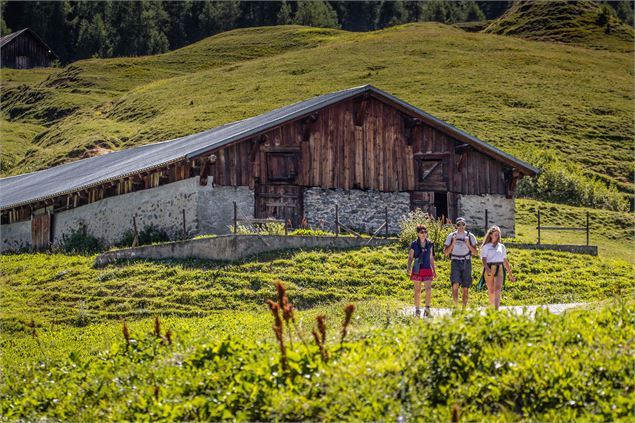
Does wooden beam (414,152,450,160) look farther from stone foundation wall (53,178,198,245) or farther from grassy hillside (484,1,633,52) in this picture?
grassy hillside (484,1,633,52)

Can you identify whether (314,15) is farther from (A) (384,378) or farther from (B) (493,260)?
(A) (384,378)

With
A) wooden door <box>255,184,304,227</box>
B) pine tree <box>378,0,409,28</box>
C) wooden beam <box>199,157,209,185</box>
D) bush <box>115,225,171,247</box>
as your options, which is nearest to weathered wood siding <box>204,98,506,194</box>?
wooden door <box>255,184,304,227</box>

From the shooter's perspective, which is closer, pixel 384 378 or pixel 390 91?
pixel 384 378

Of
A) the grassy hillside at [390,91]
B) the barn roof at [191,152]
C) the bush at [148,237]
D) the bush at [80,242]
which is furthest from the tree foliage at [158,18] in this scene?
the bush at [148,237]

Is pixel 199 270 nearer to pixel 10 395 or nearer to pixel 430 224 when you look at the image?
pixel 430 224

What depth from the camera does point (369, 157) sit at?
37.9 meters

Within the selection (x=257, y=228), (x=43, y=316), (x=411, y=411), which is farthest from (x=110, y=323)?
(x=411, y=411)

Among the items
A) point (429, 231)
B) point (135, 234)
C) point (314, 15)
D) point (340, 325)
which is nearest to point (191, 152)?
point (135, 234)

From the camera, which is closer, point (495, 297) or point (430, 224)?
point (495, 297)

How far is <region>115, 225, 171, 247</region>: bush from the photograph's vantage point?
34.5m

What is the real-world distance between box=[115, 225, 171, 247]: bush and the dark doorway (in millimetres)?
10047

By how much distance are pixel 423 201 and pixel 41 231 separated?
14.1 meters

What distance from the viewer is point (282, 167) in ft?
120

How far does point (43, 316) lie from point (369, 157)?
50.5 ft
